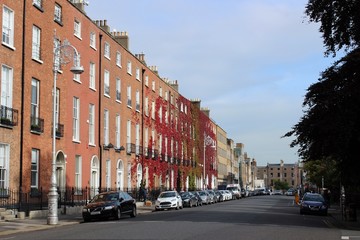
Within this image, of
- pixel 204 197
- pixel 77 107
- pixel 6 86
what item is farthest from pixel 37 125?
pixel 204 197

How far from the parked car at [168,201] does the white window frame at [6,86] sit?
15.4m

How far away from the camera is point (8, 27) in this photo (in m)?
29.4

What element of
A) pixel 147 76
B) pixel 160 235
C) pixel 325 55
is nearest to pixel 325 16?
pixel 325 55

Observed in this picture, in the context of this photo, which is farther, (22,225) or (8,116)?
(8,116)

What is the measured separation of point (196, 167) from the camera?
78438 millimetres

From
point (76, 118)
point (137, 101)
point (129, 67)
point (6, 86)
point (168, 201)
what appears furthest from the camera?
point (137, 101)

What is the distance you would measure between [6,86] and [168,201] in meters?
16.4

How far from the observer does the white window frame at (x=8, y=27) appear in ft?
94.8

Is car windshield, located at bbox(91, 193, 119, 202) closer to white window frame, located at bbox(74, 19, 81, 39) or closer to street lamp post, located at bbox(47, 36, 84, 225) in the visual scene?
street lamp post, located at bbox(47, 36, 84, 225)

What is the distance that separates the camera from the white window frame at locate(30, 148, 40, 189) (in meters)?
31.3

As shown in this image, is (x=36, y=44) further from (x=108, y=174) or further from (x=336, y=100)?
(x=336, y=100)

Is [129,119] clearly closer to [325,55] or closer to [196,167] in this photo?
[325,55]

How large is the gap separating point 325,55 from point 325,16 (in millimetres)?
2210

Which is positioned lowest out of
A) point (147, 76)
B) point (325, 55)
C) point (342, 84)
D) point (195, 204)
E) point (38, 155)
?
point (195, 204)
